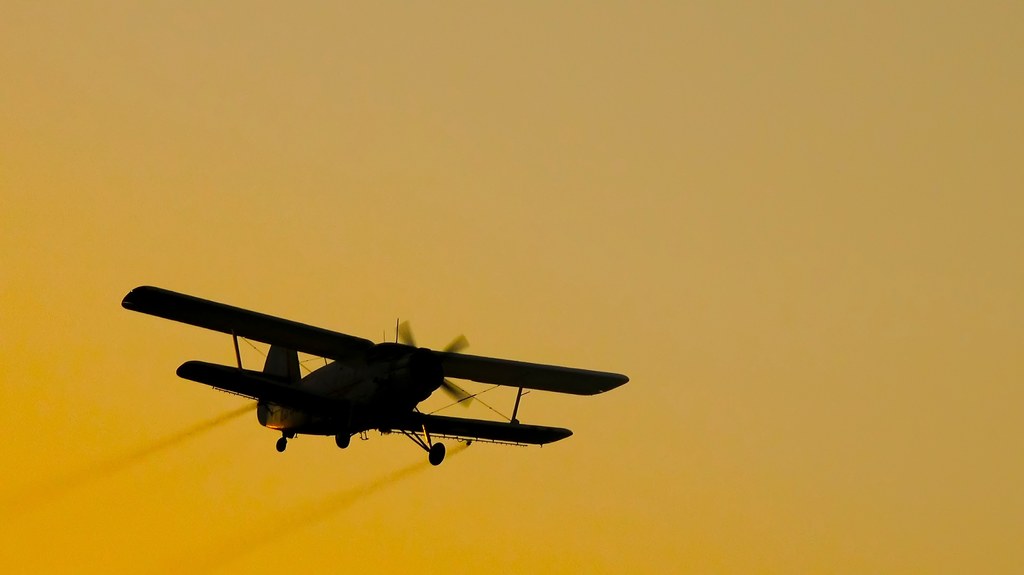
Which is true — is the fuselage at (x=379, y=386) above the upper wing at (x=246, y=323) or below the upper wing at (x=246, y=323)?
below

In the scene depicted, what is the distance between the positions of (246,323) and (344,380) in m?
3.89

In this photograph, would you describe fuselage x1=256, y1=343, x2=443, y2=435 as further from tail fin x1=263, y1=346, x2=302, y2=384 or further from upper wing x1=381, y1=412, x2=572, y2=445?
tail fin x1=263, y1=346, x2=302, y2=384

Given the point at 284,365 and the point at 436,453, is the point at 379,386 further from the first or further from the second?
the point at 284,365

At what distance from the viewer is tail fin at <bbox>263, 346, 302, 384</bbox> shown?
199 feet

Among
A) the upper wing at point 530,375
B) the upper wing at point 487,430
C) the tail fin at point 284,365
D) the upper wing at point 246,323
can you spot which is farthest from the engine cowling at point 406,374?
the tail fin at point 284,365

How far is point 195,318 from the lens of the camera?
5522cm

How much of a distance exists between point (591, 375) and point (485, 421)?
5.91 metres

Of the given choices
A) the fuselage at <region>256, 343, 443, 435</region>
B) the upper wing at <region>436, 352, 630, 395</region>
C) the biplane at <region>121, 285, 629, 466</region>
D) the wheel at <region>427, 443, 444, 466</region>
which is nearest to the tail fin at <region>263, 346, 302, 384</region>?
the biplane at <region>121, 285, 629, 466</region>

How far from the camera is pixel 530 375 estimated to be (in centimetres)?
6100

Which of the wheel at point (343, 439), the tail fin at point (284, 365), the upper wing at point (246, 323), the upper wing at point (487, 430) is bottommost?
the wheel at point (343, 439)

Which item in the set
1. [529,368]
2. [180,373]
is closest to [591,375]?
[529,368]

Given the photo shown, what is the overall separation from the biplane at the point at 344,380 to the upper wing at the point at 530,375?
79 millimetres

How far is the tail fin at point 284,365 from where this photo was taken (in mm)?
60562

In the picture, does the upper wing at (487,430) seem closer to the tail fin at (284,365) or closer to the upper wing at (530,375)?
the upper wing at (530,375)
